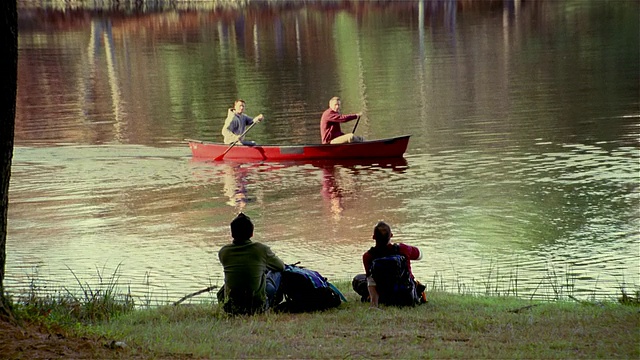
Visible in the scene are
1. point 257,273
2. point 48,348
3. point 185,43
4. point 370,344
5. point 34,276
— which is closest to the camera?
point 48,348

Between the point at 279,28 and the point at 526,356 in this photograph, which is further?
the point at 279,28

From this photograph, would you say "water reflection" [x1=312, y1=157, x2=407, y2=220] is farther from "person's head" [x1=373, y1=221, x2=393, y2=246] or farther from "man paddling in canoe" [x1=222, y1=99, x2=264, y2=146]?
"person's head" [x1=373, y1=221, x2=393, y2=246]

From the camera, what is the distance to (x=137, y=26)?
79.4 meters

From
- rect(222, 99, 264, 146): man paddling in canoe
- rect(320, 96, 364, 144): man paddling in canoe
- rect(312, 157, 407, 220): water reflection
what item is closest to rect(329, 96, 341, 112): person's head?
rect(320, 96, 364, 144): man paddling in canoe

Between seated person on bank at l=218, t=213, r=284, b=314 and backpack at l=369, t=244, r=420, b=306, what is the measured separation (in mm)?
1027

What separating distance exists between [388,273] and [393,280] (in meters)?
0.08

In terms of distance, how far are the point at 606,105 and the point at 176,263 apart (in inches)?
844

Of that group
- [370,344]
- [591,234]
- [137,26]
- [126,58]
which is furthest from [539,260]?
[137,26]

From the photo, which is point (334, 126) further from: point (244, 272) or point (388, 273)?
point (244, 272)

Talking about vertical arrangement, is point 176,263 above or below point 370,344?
below

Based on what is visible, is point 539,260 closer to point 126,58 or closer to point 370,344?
point 370,344

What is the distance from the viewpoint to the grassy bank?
767 cm

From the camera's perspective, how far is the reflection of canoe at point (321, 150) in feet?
80.6

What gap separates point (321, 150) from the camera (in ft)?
81.3
